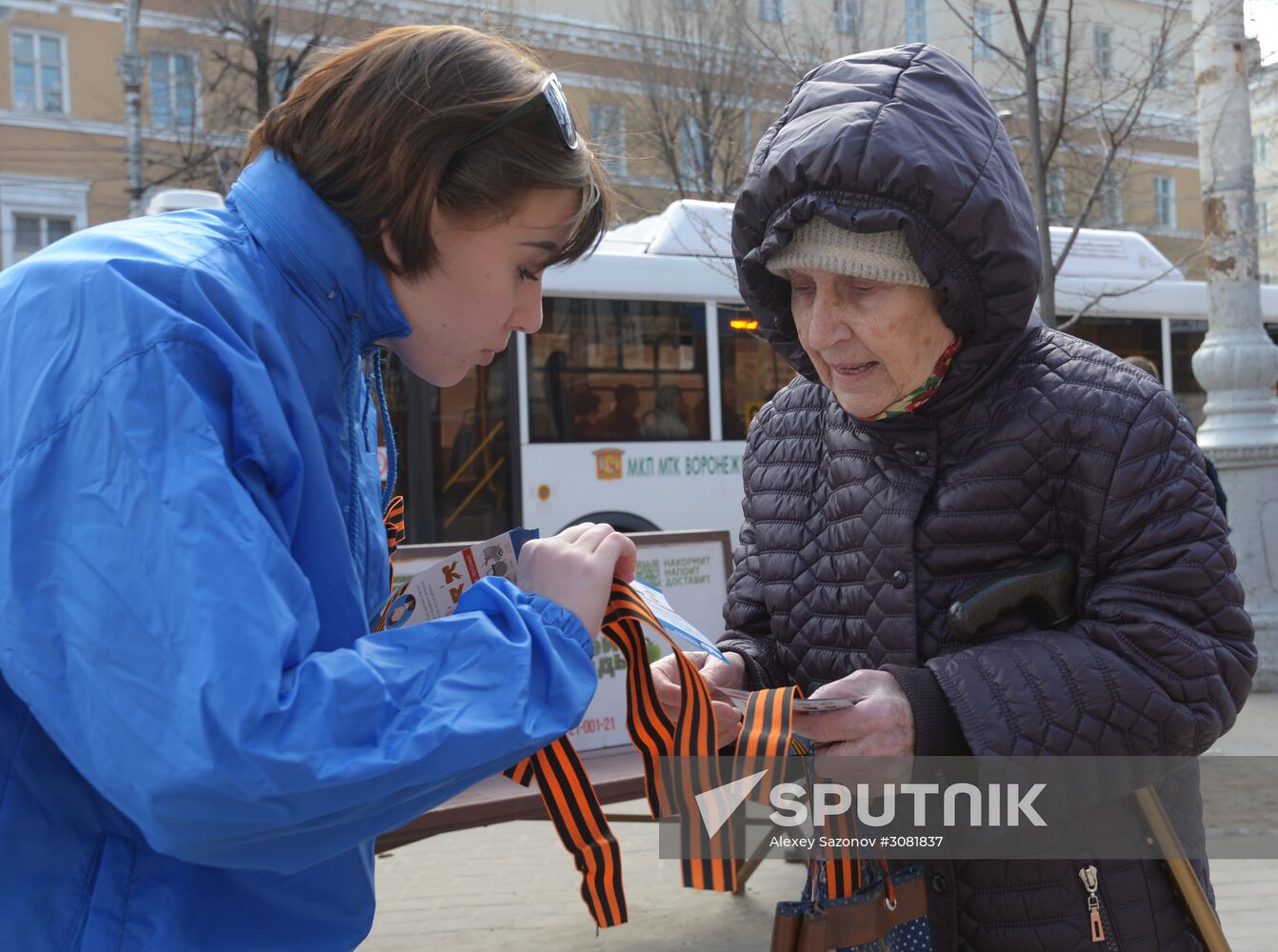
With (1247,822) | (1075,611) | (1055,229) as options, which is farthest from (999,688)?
(1055,229)

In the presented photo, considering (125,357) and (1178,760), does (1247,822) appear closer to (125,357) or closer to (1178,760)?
(1178,760)

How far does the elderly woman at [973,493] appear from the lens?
1.79 meters

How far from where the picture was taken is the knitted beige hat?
1.92 m

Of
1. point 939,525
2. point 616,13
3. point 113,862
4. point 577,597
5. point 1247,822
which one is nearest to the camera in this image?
point 113,862

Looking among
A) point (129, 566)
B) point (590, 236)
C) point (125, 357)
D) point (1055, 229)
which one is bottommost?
point (129, 566)

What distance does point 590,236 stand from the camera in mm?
1863

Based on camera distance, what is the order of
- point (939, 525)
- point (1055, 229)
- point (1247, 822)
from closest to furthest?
point (939, 525)
point (1247, 822)
point (1055, 229)

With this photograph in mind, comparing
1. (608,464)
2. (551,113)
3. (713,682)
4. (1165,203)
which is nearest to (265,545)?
(551,113)

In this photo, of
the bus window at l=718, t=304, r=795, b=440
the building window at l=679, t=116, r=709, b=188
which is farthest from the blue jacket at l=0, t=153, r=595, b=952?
the building window at l=679, t=116, r=709, b=188

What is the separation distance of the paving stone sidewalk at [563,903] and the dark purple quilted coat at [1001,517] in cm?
288

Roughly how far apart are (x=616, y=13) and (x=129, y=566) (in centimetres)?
2945

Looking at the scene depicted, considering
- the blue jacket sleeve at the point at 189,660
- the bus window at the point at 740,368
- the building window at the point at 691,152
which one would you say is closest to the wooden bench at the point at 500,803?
the blue jacket sleeve at the point at 189,660

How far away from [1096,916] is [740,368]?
34.0 ft

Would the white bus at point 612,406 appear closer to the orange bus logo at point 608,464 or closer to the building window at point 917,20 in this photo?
the orange bus logo at point 608,464
